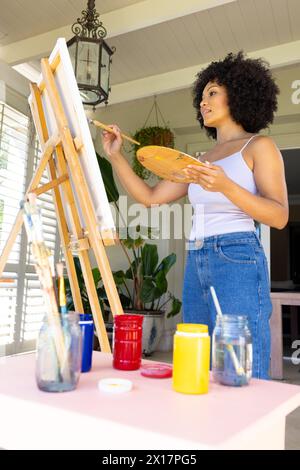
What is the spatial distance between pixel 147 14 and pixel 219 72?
1889 millimetres

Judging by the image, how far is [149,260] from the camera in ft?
13.4

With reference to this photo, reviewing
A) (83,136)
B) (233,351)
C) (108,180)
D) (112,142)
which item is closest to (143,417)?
(233,351)

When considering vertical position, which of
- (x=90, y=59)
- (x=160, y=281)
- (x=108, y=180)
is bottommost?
(x=160, y=281)

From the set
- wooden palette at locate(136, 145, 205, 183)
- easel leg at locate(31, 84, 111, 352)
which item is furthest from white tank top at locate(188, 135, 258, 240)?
easel leg at locate(31, 84, 111, 352)

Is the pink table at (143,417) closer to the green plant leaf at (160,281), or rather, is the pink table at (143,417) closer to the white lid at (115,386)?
the white lid at (115,386)

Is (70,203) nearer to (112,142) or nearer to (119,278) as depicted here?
(112,142)

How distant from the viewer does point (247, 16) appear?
319cm

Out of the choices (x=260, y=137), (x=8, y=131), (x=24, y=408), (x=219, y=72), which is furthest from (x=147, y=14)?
(x=24, y=408)

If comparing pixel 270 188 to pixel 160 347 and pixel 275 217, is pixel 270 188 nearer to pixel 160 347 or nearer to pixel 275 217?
pixel 275 217

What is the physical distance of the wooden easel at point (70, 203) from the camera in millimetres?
1281

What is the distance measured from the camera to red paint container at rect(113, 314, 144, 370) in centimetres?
94

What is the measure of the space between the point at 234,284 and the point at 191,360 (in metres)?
0.41

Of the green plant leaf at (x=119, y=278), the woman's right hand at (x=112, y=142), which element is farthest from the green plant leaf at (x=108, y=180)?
the woman's right hand at (x=112, y=142)

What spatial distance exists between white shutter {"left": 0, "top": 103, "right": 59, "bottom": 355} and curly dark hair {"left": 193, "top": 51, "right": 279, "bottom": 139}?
228cm
